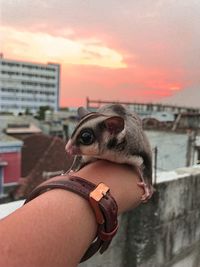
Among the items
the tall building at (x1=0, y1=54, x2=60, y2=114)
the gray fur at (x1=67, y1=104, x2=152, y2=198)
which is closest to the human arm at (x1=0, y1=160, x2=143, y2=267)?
the gray fur at (x1=67, y1=104, x2=152, y2=198)

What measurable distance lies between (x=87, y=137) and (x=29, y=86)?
74.8m

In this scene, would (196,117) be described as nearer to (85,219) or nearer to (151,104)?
(151,104)

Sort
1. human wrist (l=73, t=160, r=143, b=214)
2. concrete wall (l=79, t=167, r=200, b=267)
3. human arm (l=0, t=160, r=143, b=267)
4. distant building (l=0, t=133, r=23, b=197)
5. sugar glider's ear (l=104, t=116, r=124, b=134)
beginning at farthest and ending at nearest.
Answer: distant building (l=0, t=133, r=23, b=197), concrete wall (l=79, t=167, r=200, b=267), sugar glider's ear (l=104, t=116, r=124, b=134), human wrist (l=73, t=160, r=143, b=214), human arm (l=0, t=160, r=143, b=267)

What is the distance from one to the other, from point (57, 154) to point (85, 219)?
48.8 feet

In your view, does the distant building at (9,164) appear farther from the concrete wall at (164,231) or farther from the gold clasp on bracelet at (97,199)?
the gold clasp on bracelet at (97,199)

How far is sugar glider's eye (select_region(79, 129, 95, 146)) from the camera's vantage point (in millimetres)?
1647

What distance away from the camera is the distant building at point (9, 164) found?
525 inches

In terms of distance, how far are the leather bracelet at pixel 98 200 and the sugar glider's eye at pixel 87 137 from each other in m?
0.53

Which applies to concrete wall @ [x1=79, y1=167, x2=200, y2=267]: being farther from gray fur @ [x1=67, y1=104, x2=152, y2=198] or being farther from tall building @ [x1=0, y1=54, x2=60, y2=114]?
tall building @ [x1=0, y1=54, x2=60, y2=114]

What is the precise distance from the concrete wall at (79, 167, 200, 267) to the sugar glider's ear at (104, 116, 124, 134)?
2.49 ft

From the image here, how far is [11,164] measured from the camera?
13.6 metres

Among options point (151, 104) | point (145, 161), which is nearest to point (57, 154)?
point (151, 104)

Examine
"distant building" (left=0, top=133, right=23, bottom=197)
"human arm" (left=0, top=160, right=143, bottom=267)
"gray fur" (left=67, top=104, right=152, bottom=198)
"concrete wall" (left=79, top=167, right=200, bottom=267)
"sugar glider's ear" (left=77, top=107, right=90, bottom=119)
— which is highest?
"sugar glider's ear" (left=77, top=107, right=90, bottom=119)

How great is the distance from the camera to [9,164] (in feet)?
44.4
